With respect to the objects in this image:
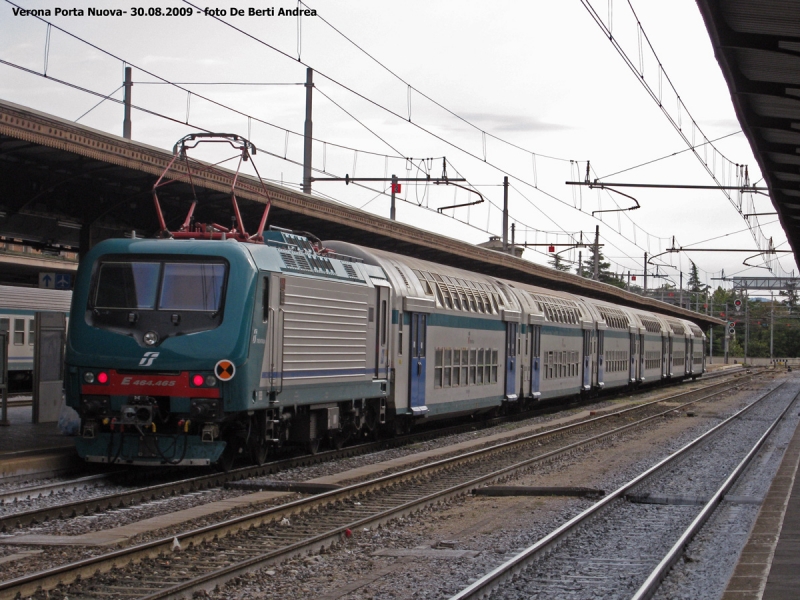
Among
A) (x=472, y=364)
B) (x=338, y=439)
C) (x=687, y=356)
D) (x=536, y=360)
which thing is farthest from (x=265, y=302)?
(x=687, y=356)

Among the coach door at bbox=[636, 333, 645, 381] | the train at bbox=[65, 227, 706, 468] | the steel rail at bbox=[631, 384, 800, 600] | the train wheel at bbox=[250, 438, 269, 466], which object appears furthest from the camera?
the coach door at bbox=[636, 333, 645, 381]

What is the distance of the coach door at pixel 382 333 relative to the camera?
1709cm

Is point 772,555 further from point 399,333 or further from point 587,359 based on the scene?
point 587,359

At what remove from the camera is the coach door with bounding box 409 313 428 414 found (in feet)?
61.1

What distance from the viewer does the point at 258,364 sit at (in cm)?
1319

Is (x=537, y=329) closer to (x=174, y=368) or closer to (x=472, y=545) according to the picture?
(x=174, y=368)

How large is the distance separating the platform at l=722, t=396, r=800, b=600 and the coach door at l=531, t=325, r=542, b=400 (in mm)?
13672

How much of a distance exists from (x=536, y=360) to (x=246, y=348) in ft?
49.2

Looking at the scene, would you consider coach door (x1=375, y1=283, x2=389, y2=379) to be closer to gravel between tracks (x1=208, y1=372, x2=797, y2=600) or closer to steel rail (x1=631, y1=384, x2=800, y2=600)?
gravel between tracks (x1=208, y1=372, x2=797, y2=600)

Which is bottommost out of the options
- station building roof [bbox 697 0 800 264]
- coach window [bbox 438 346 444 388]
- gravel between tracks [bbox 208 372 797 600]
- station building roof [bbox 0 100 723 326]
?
gravel between tracks [bbox 208 372 797 600]

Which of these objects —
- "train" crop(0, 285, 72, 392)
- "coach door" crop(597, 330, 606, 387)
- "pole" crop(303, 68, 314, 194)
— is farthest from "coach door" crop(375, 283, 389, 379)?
"coach door" crop(597, 330, 606, 387)

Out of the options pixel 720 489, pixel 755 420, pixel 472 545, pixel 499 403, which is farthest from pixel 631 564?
pixel 755 420

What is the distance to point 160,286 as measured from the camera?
1317cm

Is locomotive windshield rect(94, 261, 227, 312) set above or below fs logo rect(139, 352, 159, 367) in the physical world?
above
